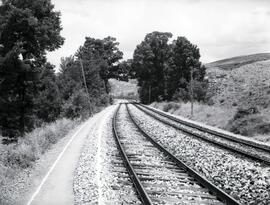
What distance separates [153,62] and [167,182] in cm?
6880

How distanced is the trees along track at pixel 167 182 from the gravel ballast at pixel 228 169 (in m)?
0.49

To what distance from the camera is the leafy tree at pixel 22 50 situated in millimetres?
30531

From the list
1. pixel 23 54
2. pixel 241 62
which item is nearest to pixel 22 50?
pixel 23 54

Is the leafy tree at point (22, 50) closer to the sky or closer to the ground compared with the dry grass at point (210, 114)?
closer to the sky

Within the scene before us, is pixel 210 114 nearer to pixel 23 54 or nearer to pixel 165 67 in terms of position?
pixel 23 54

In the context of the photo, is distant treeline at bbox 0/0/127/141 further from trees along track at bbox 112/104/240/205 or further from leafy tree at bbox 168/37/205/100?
leafy tree at bbox 168/37/205/100

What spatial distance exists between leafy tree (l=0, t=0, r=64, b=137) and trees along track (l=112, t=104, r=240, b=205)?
19.7 m

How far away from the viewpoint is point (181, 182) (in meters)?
10.1

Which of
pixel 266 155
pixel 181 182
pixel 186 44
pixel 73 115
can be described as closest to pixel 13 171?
pixel 181 182

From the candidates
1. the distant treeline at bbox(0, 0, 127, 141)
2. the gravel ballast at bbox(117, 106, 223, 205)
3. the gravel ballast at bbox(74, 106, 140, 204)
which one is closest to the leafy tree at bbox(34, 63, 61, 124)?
the distant treeline at bbox(0, 0, 127, 141)

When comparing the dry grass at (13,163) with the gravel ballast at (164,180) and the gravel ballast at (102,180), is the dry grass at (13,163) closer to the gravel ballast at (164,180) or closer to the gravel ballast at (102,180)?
the gravel ballast at (102,180)

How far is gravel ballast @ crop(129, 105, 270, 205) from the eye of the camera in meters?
8.98

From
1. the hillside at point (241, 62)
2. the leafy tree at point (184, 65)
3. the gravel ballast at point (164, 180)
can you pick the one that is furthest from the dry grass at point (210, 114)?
the hillside at point (241, 62)

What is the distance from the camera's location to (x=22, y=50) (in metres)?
29.6
